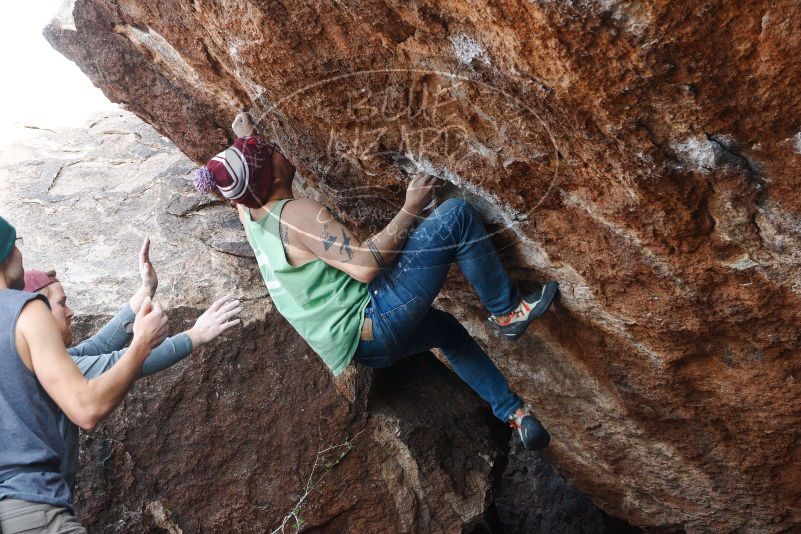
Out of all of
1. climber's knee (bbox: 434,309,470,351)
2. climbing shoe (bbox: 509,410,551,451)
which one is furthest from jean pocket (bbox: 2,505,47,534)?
climbing shoe (bbox: 509,410,551,451)

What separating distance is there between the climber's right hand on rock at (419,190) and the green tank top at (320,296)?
446mm

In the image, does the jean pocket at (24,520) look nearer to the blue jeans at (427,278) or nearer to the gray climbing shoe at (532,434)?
the blue jeans at (427,278)

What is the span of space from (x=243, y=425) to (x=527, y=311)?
186cm

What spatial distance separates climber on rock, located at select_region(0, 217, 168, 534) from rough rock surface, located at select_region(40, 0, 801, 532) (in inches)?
52.6

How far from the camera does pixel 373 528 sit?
464 cm

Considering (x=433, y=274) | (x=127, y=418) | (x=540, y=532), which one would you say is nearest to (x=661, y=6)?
(x=433, y=274)

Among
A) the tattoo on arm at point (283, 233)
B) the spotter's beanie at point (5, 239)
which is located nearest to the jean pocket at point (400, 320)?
the tattoo on arm at point (283, 233)

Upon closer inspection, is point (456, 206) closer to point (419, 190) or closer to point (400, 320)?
point (419, 190)

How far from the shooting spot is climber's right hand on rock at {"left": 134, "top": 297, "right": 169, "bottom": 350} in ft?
9.70

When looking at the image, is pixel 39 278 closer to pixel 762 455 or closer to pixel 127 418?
pixel 127 418

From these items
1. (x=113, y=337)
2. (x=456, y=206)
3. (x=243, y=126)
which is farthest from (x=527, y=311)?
(x=113, y=337)

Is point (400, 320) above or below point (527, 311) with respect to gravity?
below

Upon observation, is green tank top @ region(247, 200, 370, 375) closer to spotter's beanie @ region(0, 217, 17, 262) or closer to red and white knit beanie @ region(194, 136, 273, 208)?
red and white knit beanie @ region(194, 136, 273, 208)

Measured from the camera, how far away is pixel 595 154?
276 cm
